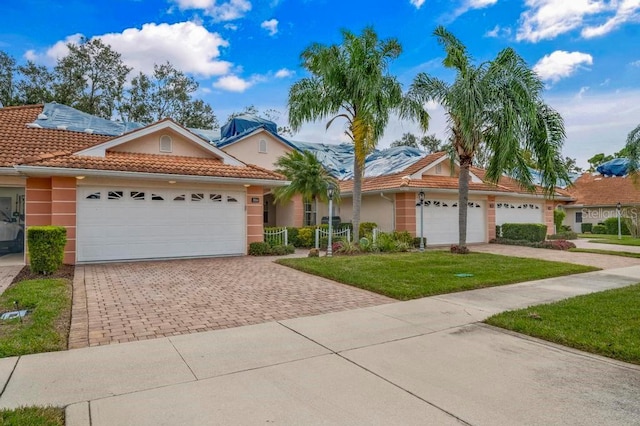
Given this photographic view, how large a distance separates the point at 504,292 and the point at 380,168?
13.4m

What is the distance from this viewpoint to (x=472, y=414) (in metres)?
3.08

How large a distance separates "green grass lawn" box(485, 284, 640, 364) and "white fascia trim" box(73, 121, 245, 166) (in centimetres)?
1103

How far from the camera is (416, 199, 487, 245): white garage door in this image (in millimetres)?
18031

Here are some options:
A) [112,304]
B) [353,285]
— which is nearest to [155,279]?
[112,304]

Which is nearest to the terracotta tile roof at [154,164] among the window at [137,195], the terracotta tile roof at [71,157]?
the terracotta tile roof at [71,157]

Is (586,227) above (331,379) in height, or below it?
above

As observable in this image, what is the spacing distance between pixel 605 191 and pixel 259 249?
106ft

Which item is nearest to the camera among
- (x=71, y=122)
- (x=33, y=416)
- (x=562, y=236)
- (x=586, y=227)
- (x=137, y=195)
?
(x=33, y=416)

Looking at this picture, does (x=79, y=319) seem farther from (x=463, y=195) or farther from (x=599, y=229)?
(x=599, y=229)

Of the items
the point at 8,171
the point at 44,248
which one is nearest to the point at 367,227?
the point at 44,248

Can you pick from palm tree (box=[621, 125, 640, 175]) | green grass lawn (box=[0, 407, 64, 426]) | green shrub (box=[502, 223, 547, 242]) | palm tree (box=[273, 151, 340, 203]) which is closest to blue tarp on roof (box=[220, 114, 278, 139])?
palm tree (box=[273, 151, 340, 203])

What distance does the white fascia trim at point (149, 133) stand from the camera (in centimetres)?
1198

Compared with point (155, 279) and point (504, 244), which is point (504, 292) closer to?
point (155, 279)

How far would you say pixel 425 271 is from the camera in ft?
32.5
